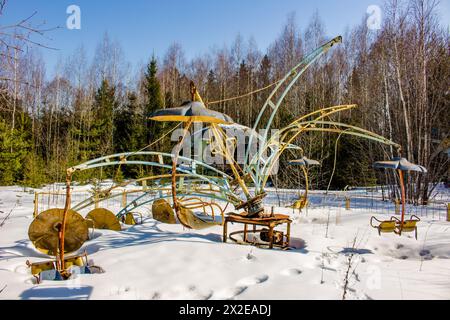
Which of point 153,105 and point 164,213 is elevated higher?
point 153,105

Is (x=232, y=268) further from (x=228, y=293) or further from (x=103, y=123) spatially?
(x=103, y=123)

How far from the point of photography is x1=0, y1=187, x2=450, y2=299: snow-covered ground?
359cm

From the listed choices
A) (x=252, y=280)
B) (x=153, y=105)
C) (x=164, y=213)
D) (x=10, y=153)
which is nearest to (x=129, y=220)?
(x=164, y=213)

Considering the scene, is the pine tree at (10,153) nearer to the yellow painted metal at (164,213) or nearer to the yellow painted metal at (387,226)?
the yellow painted metal at (164,213)

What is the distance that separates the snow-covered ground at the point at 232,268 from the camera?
3.59 m

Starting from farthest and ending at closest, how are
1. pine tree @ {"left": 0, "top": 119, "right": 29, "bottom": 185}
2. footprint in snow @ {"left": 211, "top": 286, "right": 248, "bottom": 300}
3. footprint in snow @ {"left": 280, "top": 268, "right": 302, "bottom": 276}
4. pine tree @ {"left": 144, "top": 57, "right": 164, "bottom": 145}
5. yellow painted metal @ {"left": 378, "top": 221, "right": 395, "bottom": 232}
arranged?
pine tree @ {"left": 144, "top": 57, "right": 164, "bottom": 145} < pine tree @ {"left": 0, "top": 119, "right": 29, "bottom": 185} < yellow painted metal @ {"left": 378, "top": 221, "right": 395, "bottom": 232} < footprint in snow @ {"left": 280, "top": 268, "right": 302, "bottom": 276} < footprint in snow @ {"left": 211, "top": 286, "right": 248, "bottom": 300}

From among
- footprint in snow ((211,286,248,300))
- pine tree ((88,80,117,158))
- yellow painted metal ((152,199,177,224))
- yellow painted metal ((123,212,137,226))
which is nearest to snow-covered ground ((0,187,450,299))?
footprint in snow ((211,286,248,300))

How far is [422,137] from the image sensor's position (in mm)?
14414

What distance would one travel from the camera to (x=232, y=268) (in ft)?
14.4

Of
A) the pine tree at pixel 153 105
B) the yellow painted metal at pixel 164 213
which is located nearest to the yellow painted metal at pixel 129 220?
the yellow painted metal at pixel 164 213

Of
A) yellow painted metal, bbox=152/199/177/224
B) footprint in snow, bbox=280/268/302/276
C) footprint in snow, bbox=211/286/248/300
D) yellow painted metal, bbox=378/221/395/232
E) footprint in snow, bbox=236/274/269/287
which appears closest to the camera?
footprint in snow, bbox=211/286/248/300

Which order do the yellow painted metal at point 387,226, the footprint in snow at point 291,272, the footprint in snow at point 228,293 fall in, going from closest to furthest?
the footprint in snow at point 228,293, the footprint in snow at point 291,272, the yellow painted metal at point 387,226

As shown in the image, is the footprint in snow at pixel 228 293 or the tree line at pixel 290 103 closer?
the footprint in snow at pixel 228 293

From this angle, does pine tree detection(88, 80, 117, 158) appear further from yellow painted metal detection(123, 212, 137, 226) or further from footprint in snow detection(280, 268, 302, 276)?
footprint in snow detection(280, 268, 302, 276)
